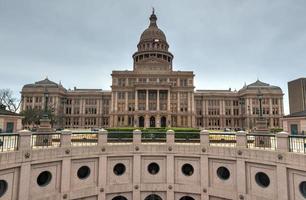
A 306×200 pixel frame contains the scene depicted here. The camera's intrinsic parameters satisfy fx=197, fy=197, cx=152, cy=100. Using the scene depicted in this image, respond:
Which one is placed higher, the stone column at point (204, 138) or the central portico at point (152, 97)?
the central portico at point (152, 97)

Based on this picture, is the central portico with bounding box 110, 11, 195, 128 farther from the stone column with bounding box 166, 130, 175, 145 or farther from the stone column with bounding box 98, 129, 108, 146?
the stone column with bounding box 98, 129, 108, 146

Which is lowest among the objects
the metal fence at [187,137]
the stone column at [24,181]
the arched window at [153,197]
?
the arched window at [153,197]

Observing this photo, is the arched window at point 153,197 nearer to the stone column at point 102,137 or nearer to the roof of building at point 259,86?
the stone column at point 102,137

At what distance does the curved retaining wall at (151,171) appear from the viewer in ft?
42.1

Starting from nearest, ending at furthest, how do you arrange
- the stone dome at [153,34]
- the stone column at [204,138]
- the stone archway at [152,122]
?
the stone column at [204,138]
the stone archway at [152,122]
the stone dome at [153,34]

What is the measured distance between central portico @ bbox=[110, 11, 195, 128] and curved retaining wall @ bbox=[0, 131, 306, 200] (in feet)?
185

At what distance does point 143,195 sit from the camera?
16875 mm

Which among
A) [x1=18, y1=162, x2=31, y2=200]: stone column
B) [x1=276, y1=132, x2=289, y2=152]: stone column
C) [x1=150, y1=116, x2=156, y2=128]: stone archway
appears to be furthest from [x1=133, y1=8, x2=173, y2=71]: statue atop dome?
[x1=18, y1=162, x2=31, y2=200]: stone column

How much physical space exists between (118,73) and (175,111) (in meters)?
27.6

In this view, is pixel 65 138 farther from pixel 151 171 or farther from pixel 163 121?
pixel 163 121

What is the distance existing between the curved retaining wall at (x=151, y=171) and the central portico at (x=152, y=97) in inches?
2225

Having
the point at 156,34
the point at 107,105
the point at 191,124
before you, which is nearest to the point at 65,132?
the point at 191,124

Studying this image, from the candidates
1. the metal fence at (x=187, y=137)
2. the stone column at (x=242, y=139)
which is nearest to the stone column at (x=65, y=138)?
the metal fence at (x=187, y=137)

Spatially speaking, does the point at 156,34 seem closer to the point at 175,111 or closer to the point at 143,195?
the point at 175,111
